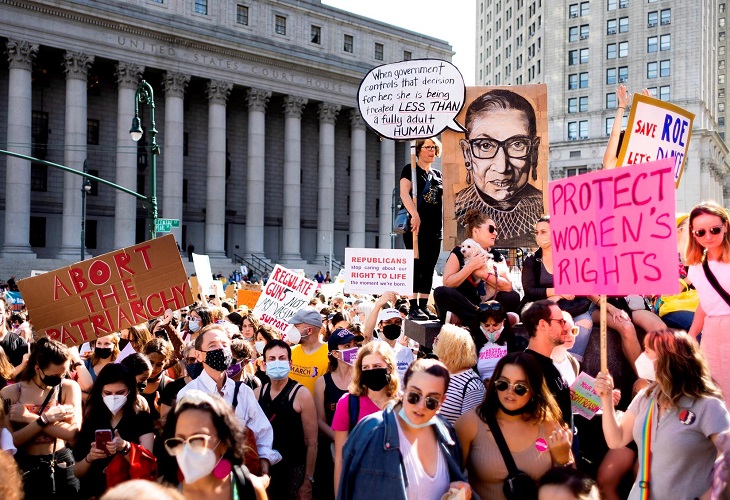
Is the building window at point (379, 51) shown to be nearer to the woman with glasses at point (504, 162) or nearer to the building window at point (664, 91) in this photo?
the building window at point (664, 91)

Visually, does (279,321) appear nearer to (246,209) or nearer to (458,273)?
(458,273)

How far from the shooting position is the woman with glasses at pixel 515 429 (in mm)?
4016

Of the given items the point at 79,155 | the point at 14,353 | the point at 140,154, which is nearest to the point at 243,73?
the point at 140,154

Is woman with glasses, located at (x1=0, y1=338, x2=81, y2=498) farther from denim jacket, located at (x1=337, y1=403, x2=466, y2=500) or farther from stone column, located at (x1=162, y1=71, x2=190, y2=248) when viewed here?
stone column, located at (x1=162, y1=71, x2=190, y2=248)

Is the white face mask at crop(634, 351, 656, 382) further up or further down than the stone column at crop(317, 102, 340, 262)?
further down

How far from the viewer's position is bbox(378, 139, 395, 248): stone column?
5238 cm

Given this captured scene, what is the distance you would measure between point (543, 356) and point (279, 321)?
279 inches

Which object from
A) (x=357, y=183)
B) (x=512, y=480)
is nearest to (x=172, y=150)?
(x=357, y=183)

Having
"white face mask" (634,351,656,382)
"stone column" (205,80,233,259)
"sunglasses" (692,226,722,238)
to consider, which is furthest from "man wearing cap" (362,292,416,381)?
"stone column" (205,80,233,259)

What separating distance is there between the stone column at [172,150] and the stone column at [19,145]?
777 cm

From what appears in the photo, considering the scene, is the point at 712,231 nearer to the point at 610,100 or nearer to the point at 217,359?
the point at 217,359

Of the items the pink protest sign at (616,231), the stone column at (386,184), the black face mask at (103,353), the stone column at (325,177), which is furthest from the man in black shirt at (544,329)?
the stone column at (386,184)

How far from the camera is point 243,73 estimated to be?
147ft

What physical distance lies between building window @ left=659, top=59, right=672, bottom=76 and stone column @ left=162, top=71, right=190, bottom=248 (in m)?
52.4
